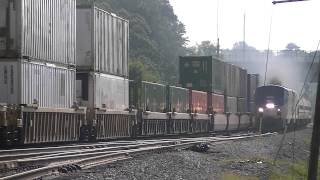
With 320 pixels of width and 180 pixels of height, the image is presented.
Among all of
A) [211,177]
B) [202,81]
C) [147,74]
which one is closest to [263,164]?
[211,177]

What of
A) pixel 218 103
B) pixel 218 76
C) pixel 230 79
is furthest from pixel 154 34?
pixel 218 76

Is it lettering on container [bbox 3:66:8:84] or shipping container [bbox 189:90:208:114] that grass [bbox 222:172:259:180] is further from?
shipping container [bbox 189:90:208:114]

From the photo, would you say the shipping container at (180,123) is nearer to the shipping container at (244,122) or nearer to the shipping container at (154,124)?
the shipping container at (154,124)

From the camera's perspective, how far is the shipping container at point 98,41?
19.7m

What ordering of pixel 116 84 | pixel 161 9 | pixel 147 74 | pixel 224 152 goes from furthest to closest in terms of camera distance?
pixel 161 9
pixel 147 74
pixel 116 84
pixel 224 152

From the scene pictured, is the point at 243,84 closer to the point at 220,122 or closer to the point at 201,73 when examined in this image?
the point at 220,122

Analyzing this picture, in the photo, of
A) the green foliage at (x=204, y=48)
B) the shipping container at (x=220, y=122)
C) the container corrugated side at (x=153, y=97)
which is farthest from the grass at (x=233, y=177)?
the green foliage at (x=204, y=48)

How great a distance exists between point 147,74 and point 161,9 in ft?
125

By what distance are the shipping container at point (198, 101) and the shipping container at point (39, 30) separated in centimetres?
1355

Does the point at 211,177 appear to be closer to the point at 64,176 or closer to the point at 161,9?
the point at 64,176

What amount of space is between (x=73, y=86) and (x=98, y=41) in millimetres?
2563

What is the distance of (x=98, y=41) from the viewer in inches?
791

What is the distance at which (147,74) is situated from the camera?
72812 mm

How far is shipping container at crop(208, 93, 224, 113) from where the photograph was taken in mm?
33500
